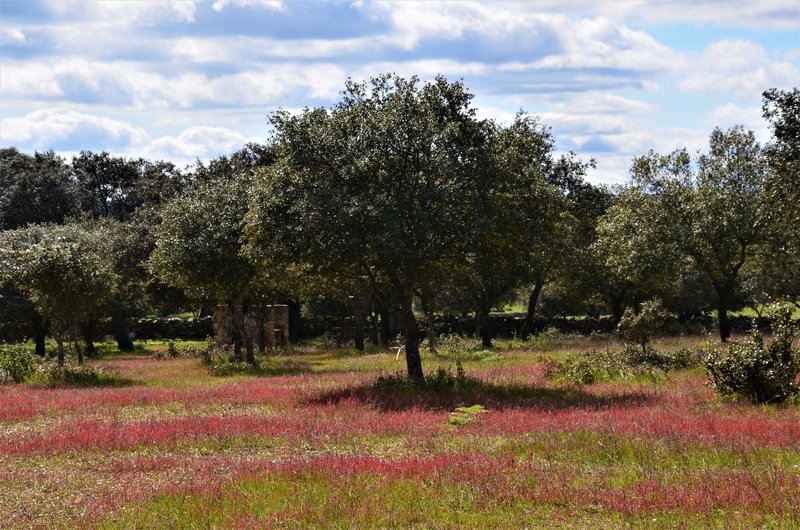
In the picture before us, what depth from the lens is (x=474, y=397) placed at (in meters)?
23.1

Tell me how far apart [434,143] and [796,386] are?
12.2 meters

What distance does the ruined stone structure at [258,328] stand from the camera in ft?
176

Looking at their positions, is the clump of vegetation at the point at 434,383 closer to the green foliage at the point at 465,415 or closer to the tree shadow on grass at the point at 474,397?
the tree shadow on grass at the point at 474,397

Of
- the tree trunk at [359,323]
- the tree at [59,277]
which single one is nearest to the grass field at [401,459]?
the tree at [59,277]

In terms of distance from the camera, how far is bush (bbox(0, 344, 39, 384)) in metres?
32.2

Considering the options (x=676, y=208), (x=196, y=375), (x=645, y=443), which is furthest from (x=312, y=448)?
(x=676, y=208)

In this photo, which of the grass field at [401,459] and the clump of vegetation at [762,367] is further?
the clump of vegetation at [762,367]

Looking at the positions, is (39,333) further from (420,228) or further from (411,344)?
(420,228)

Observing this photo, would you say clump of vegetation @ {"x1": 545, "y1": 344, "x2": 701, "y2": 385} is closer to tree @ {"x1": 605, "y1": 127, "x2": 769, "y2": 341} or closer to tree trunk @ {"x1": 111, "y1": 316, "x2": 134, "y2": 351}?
tree @ {"x1": 605, "y1": 127, "x2": 769, "y2": 341}

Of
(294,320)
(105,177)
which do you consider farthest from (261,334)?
(105,177)

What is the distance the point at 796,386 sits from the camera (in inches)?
806

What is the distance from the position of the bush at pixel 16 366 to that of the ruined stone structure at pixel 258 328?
20.4 m

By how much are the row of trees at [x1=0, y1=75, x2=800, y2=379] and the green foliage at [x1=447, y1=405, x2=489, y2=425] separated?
6.07m

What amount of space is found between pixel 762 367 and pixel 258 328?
39305mm
